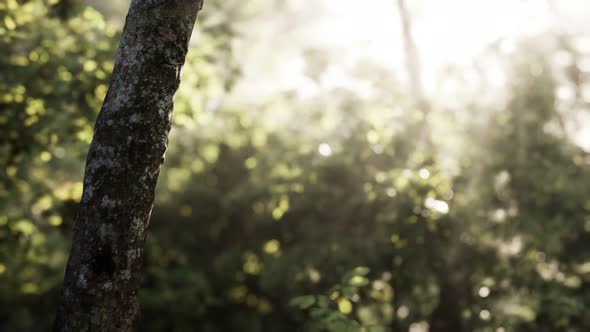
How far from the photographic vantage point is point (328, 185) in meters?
8.36

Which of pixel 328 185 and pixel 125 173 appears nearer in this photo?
pixel 125 173

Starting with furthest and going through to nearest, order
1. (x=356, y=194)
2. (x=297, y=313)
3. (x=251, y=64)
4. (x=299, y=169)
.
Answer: (x=251, y=64) → (x=297, y=313) → (x=356, y=194) → (x=299, y=169)

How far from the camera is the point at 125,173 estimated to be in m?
2.26

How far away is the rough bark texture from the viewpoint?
7.14 ft

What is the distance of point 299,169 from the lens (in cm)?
763

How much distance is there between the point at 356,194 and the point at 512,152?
2741mm

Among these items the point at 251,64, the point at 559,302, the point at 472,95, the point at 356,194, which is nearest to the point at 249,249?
the point at 356,194

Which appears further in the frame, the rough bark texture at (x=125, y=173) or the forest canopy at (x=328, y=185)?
the forest canopy at (x=328, y=185)

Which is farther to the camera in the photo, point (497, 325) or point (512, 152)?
point (512, 152)

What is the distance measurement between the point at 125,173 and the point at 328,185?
6.27 meters

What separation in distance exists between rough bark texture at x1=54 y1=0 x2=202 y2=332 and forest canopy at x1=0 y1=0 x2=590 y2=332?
143 cm

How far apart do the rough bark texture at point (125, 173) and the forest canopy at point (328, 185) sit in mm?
1428

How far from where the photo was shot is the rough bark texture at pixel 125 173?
218cm

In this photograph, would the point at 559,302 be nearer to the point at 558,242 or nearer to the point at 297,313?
the point at 558,242
